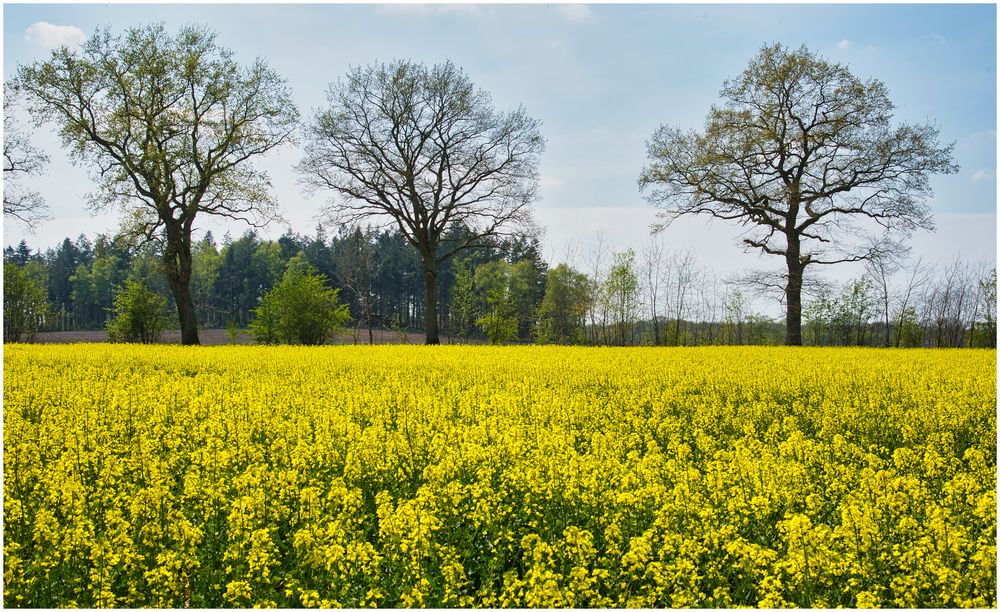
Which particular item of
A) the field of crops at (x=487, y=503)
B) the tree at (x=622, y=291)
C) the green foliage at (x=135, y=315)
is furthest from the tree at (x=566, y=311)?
the field of crops at (x=487, y=503)

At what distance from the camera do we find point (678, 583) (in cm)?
381

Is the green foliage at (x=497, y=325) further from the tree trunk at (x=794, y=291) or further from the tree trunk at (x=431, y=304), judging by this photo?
the tree trunk at (x=794, y=291)

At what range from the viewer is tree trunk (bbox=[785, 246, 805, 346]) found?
2830 centimetres

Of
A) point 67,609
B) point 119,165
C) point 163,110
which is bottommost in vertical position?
point 67,609

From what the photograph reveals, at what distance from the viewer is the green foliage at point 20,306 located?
101ft

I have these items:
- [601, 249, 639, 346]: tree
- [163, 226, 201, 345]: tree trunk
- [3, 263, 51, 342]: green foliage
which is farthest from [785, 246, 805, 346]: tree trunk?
[3, 263, 51, 342]: green foliage

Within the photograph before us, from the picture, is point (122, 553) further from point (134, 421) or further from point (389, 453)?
Answer: point (134, 421)

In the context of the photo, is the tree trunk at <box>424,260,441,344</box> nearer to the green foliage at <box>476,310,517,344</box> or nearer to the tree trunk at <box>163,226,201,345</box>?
the green foliage at <box>476,310,517,344</box>

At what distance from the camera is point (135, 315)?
107 feet

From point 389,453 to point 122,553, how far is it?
104 inches

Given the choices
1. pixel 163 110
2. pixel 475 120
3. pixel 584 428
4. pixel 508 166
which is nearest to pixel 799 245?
pixel 508 166

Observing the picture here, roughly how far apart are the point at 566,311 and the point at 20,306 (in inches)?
1205

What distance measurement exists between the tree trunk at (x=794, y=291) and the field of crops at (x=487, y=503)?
18.9 meters

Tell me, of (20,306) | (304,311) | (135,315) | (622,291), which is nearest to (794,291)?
(622,291)
